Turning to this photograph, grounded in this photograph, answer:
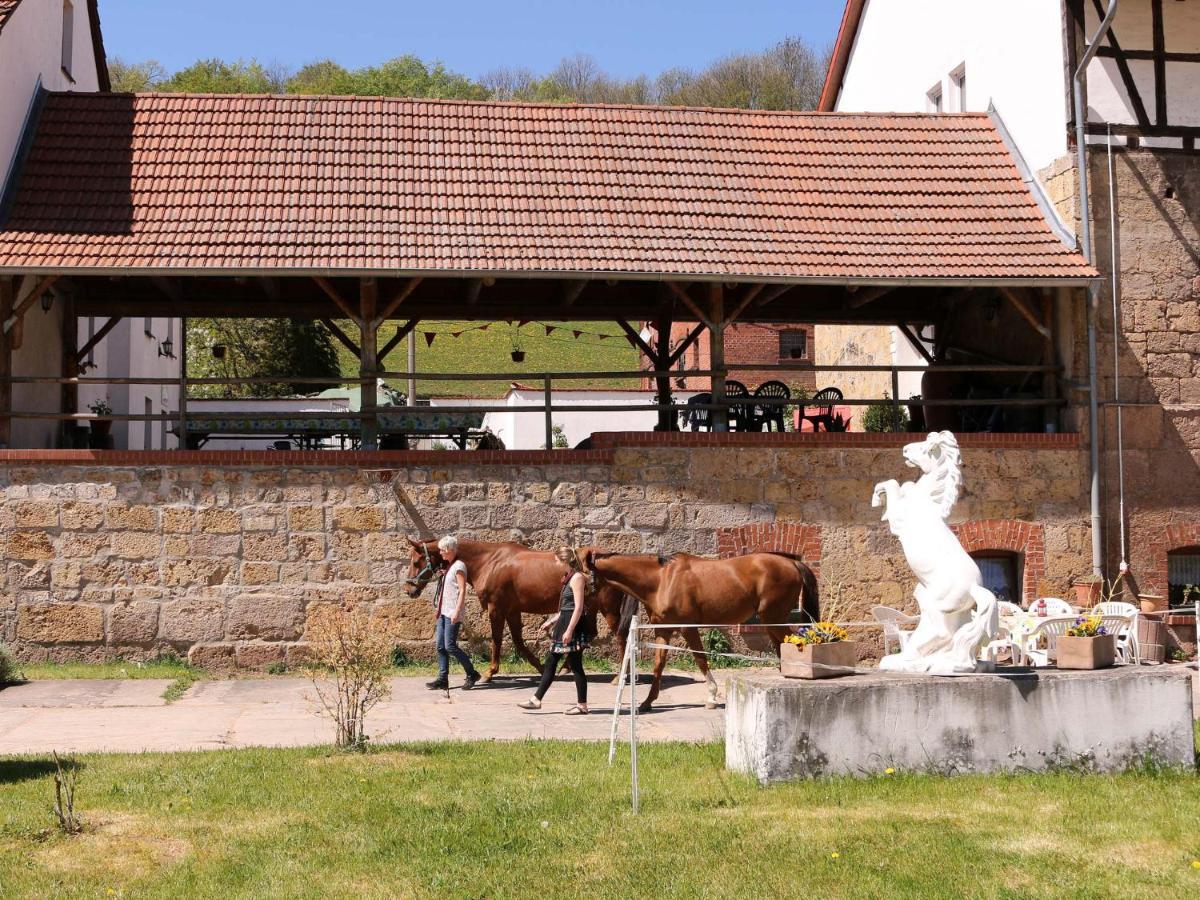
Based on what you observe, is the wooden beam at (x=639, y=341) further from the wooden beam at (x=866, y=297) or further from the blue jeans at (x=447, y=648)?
the blue jeans at (x=447, y=648)

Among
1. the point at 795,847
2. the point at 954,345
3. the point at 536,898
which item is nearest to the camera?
the point at 536,898

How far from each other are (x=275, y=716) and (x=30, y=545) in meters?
4.34

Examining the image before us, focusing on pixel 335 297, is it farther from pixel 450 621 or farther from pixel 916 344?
pixel 916 344

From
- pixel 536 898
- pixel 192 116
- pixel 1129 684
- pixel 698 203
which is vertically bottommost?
pixel 536 898

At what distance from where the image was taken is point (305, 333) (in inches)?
1655

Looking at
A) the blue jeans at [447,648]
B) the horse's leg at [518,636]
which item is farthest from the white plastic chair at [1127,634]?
the blue jeans at [447,648]

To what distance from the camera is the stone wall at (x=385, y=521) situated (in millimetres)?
15094

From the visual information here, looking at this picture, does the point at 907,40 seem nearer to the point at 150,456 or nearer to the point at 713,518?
the point at 713,518

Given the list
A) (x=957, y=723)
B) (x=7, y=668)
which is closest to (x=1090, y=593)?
(x=957, y=723)

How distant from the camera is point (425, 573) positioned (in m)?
14.4

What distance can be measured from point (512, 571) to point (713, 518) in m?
2.70

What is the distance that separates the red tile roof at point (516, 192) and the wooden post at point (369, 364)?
560mm

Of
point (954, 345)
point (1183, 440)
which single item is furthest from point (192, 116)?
point (1183, 440)

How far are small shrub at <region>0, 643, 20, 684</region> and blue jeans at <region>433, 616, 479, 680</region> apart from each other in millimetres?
4218
